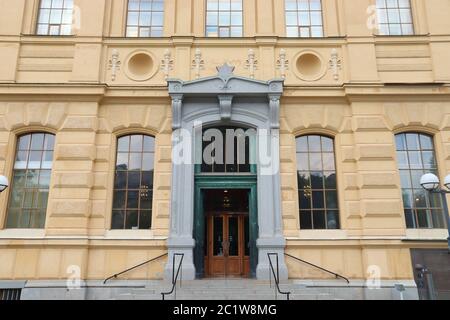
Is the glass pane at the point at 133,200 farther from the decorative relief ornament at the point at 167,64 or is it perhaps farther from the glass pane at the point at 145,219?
the decorative relief ornament at the point at 167,64

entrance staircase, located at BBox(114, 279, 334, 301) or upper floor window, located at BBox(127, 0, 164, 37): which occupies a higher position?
upper floor window, located at BBox(127, 0, 164, 37)

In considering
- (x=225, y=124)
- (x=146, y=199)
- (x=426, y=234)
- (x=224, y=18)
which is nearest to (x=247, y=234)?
(x=146, y=199)

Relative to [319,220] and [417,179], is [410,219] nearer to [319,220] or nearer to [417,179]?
[417,179]

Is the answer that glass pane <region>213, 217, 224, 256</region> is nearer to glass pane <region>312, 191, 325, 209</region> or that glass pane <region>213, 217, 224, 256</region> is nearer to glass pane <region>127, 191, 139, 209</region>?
glass pane <region>127, 191, 139, 209</region>

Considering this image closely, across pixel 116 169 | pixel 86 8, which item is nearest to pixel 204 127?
pixel 116 169

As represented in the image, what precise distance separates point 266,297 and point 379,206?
462 cm

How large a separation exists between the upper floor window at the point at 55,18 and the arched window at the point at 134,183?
4.70 metres

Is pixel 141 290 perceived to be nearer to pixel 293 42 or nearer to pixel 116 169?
pixel 116 169

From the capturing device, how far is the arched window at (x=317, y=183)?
12609 mm

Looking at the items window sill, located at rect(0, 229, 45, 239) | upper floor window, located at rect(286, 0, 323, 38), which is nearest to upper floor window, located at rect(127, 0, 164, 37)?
upper floor window, located at rect(286, 0, 323, 38)

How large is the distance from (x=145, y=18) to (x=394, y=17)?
29.6ft

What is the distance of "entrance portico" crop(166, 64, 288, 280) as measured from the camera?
12273mm

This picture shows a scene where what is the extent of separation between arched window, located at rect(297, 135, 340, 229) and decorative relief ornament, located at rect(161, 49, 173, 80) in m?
5.01

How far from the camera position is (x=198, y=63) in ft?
44.4
